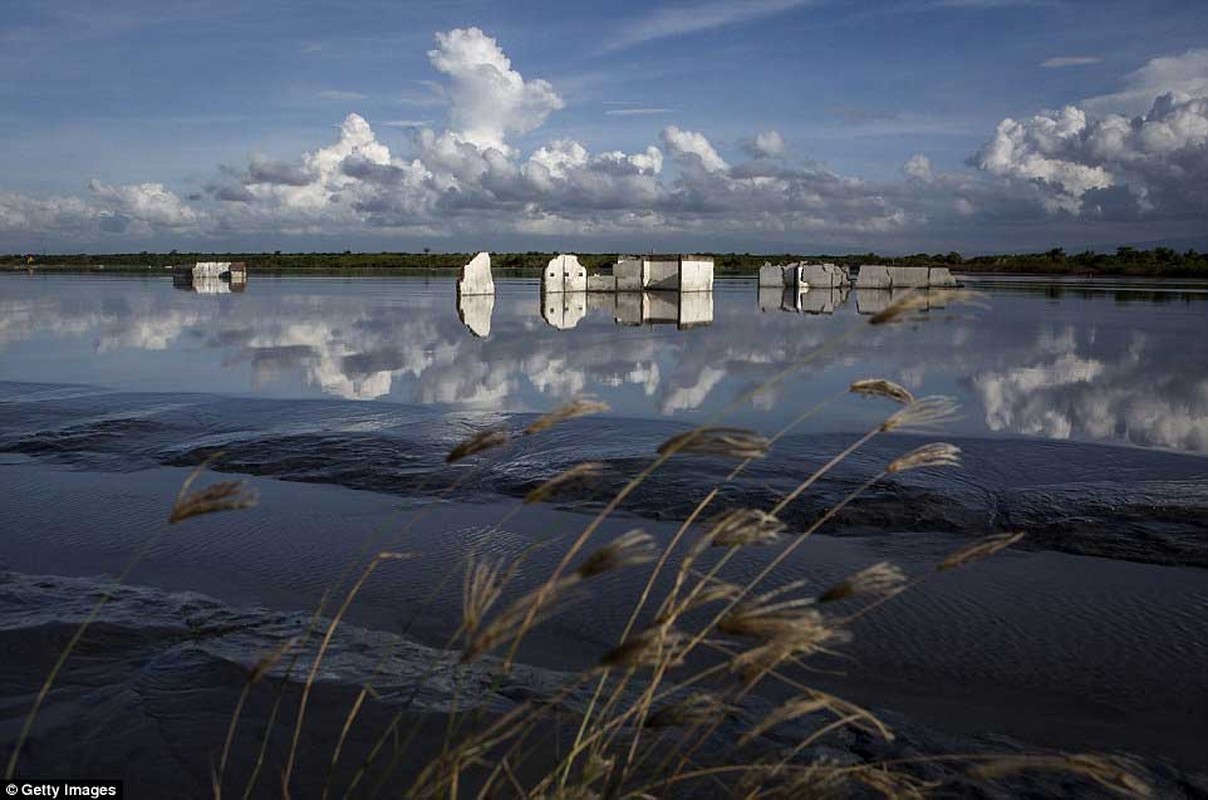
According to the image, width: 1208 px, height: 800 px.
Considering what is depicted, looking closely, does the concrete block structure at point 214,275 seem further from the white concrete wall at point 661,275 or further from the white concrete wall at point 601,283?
the white concrete wall at point 661,275

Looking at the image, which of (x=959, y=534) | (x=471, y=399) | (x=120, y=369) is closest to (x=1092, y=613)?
(x=959, y=534)

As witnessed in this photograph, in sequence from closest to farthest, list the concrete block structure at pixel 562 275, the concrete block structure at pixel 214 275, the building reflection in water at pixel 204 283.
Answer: the concrete block structure at pixel 562 275, the building reflection in water at pixel 204 283, the concrete block structure at pixel 214 275

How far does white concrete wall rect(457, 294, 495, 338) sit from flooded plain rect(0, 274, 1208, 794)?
6.75 meters

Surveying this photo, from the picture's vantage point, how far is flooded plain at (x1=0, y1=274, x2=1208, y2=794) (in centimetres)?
390

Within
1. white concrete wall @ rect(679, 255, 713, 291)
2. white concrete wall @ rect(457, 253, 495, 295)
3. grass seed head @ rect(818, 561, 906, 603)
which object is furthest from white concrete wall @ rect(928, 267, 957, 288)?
grass seed head @ rect(818, 561, 906, 603)

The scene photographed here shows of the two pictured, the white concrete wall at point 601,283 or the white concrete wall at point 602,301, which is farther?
the white concrete wall at point 601,283

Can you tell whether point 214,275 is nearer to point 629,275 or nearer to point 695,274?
point 629,275

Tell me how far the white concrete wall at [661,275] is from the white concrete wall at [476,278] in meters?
13.4

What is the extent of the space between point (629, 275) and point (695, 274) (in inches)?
173

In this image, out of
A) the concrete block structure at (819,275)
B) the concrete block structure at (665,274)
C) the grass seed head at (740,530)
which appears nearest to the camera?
the grass seed head at (740,530)

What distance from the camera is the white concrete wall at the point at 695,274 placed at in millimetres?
51469

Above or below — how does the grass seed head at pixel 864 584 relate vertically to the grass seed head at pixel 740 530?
below

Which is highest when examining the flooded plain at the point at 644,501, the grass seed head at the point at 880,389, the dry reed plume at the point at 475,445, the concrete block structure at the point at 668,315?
the grass seed head at the point at 880,389

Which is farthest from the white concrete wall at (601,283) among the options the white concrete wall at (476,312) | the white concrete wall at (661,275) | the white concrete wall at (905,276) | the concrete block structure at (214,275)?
the concrete block structure at (214,275)
